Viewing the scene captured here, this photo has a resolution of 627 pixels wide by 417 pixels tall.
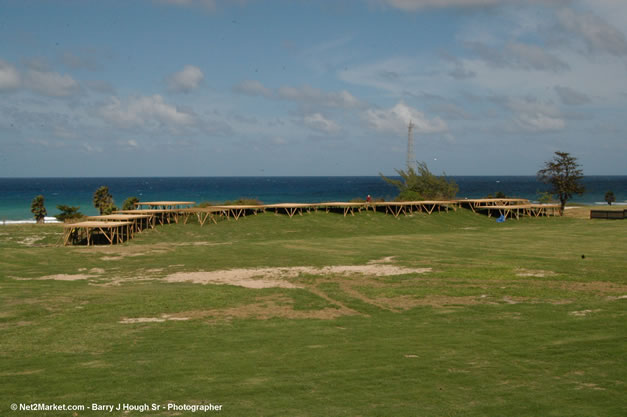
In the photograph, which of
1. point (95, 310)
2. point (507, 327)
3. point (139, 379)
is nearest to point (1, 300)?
point (95, 310)

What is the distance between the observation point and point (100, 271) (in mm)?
23922

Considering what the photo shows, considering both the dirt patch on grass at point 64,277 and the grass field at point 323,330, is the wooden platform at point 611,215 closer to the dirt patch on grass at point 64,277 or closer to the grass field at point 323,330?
the grass field at point 323,330

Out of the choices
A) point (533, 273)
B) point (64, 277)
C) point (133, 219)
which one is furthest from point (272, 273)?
point (133, 219)

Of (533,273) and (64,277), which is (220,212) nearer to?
(64,277)

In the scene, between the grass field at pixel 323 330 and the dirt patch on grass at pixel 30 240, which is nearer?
the grass field at pixel 323 330

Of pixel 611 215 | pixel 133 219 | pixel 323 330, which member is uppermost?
pixel 611 215

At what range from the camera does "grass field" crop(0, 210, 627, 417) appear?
8.92m

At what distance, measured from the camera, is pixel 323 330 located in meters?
13.7

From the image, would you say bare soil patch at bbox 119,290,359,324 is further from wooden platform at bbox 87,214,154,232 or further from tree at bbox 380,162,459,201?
tree at bbox 380,162,459,201

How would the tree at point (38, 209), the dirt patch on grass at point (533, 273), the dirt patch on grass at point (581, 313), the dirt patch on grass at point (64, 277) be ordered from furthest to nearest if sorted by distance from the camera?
the tree at point (38, 209) → the dirt patch on grass at point (64, 277) → the dirt patch on grass at point (533, 273) → the dirt patch on grass at point (581, 313)

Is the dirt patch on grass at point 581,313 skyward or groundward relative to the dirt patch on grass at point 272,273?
skyward

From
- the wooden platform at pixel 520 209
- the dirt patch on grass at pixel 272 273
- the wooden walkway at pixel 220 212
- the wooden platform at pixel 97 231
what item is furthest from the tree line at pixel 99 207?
the wooden platform at pixel 520 209

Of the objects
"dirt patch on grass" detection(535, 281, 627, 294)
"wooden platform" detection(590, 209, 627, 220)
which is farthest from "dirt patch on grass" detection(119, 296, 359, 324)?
"wooden platform" detection(590, 209, 627, 220)

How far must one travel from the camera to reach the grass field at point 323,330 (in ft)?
29.3
